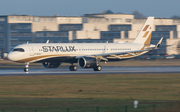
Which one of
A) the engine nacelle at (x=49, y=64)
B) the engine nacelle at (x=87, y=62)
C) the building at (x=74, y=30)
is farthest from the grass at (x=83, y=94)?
the building at (x=74, y=30)

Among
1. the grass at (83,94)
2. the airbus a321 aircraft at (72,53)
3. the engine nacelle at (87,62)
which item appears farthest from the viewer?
the engine nacelle at (87,62)

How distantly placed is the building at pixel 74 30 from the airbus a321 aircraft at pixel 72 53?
221 ft

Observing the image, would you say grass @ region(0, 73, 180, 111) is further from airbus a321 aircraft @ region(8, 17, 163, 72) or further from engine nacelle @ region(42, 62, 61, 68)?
engine nacelle @ region(42, 62, 61, 68)

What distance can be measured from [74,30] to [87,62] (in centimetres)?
9808

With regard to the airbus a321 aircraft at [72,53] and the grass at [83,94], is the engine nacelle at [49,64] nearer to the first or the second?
the airbus a321 aircraft at [72,53]

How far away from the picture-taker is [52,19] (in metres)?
151

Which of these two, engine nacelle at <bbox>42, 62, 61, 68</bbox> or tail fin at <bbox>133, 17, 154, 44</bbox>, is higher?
tail fin at <bbox>133, 17, 154, 44</bbox>

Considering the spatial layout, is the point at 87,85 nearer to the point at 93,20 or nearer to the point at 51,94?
the point at 51,94

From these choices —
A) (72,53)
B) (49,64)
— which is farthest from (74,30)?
(72,53)

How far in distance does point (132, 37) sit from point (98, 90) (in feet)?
351

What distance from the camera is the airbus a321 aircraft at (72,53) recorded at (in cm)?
4859

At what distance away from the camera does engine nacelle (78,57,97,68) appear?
160ft

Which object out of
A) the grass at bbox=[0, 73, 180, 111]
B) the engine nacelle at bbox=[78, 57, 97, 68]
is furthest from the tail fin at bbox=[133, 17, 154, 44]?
the grass at bbox=[0, 73, 180, 111]

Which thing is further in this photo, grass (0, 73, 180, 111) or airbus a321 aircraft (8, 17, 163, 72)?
airbus a321 aircraft (8, 17, 163, 72)
